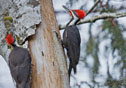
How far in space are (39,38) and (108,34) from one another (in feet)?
5.40

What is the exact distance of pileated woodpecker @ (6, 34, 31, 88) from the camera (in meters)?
3.75

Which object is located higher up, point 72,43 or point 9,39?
point 9,39

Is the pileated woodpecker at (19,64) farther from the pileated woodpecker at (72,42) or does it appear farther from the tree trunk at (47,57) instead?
the pileated woodpecker at (72,42)

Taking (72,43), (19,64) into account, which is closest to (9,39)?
(19,64)

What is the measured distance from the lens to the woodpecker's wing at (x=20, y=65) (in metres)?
3.76

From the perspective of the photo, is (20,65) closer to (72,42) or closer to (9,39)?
(9,39)

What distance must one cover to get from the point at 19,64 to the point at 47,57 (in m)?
0.38

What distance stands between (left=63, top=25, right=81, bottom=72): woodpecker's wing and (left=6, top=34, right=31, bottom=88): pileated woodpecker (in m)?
0.83

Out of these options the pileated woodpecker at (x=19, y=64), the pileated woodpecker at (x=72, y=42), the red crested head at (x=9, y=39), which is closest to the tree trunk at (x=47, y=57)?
the pileated woodpecker at (x=19, y=64)

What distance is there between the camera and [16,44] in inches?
163

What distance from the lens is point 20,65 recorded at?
12.9ft

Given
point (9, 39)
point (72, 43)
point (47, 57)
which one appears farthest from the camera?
point (72, 43)

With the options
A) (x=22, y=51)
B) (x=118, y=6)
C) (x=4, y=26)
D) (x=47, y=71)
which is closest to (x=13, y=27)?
(x=4, y=26)

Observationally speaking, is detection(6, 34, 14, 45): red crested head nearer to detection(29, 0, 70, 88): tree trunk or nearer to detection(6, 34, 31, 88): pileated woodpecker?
detection(6, 34, 31, 88): pileated woodpecker
